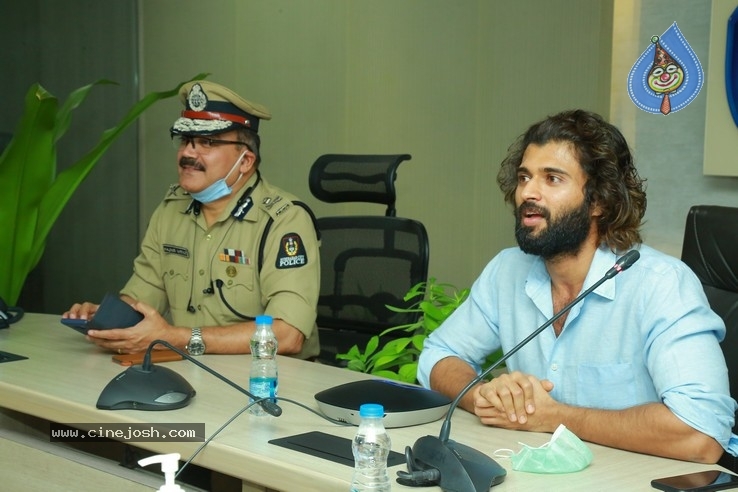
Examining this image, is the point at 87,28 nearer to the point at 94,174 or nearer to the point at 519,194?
the point at 94,174

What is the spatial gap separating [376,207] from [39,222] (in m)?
1.46

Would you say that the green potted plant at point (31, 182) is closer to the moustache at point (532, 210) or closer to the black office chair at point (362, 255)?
the black office chair at point (362, 255)

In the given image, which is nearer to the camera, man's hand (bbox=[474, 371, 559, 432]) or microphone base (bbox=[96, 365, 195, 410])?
man's hand (bbox=[474, 371, 559, 432])

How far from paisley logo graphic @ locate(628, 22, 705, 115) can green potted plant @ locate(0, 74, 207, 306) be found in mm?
1822

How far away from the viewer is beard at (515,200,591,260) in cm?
197

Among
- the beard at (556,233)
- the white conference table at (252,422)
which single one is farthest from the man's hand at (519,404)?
the beard at (556,233)

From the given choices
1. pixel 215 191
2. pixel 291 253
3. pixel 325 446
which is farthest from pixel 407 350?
pixel 325 446

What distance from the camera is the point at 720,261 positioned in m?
2.08

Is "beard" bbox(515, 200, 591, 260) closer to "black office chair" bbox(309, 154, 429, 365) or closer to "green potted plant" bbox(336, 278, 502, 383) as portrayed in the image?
"green potted plant" bbox(336, 278, 502, 383)

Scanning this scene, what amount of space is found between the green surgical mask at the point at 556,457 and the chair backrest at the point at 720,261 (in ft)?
2.08

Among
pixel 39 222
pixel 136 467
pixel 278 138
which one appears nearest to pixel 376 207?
pixel 278 138

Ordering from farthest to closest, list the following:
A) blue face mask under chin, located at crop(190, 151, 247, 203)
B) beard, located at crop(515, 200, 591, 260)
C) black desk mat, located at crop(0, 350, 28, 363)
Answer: blue face mask under chin, located at crop(190, 151, 247, 203) < black desk mat, located at crop(0, 350, 28, 363) < beard, located at crop(515, 200, 591, 260)

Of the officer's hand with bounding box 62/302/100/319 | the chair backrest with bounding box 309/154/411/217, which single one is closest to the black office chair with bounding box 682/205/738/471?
the chair backrest with bounding box 309/154/411/217

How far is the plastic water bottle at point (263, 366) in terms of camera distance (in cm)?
187
